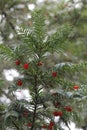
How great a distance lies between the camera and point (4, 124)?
13.3ft

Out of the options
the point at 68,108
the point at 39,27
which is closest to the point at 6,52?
the point at 39,27

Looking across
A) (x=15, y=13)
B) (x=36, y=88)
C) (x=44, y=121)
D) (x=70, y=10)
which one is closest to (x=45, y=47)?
(x=36, y=88)

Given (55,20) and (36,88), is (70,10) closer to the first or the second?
(55,20)

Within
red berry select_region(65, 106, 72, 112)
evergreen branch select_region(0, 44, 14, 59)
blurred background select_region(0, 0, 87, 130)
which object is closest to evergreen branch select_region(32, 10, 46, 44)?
evergreen branch select_region(0, 44, 14, 59)

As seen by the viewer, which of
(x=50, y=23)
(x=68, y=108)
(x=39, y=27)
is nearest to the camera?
(x=39, y=27)

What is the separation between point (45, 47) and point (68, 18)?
5.41 metres

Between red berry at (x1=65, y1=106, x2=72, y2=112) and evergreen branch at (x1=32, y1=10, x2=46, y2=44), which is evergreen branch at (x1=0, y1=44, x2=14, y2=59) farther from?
red berry at (x1=65, y1=106, x2=72, y2=112)

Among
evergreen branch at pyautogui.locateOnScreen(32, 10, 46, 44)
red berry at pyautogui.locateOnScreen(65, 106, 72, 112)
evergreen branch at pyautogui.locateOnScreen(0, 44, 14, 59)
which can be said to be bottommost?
red berry at pyautogui.locateOnScreen(65, 106, 72, 112)

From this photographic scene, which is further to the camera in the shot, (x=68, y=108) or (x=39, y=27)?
(x=68, y=108)

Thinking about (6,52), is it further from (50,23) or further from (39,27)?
(50,23)

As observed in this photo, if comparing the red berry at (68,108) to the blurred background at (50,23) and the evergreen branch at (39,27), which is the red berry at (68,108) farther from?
the blurred background at (50,23)

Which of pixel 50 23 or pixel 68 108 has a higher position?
pixel 50 23

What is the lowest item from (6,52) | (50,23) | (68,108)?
(68,108)

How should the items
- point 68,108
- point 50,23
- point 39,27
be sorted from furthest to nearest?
point 50,23 → point 68,108 → point 39,27
